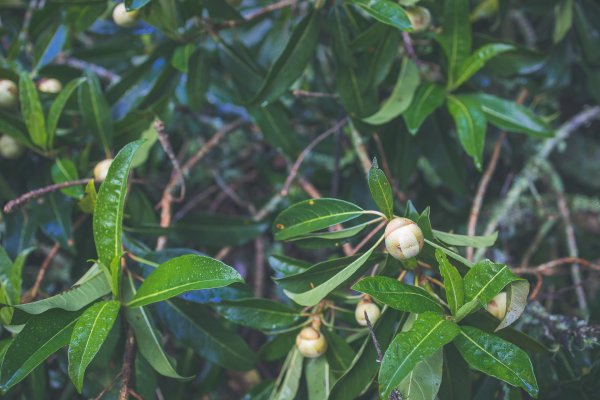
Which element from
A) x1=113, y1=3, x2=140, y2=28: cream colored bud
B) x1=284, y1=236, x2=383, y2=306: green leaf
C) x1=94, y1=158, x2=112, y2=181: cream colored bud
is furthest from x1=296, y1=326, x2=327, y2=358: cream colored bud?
x1=113, y1=3, x2=140, y2=28: cream colored bud

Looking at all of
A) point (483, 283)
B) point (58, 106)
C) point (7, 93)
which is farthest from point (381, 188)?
point (7, 93)

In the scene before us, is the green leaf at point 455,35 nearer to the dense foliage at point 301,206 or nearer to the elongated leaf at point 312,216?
the dense foliage at point 301,206

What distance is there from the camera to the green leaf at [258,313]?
2.81 feet

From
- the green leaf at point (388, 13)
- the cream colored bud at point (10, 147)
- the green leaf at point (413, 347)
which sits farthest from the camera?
the cream colored bud at point (10, 147)

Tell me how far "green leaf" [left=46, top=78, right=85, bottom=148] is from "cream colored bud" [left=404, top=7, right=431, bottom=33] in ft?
2.00

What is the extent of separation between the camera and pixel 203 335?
90cm

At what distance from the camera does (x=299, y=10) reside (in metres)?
1.43

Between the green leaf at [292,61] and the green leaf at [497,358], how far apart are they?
1.71ft

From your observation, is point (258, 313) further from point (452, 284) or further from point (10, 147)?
point (10, 147)

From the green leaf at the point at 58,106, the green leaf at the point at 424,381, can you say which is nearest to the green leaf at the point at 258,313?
the green leaf at the point at 424,381

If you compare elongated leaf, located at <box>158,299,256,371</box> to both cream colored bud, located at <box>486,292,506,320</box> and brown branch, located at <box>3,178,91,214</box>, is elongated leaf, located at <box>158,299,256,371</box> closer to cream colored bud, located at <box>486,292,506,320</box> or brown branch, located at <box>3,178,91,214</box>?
brown branch, located at <box>3,178,91,214</box>

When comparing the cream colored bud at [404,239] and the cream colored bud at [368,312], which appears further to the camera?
the cream colored bud at [368,312]

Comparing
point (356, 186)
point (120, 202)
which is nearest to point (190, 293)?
point (120, 202)

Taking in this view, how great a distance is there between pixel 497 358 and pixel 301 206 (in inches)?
13.0
